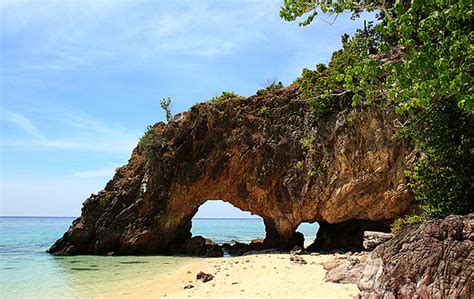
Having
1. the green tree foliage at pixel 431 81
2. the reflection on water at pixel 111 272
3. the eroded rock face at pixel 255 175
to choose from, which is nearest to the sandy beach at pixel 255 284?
the reflection on water at pixel 111 272

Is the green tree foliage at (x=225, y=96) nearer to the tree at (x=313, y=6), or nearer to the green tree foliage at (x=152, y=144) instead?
the green tree foliage at (x=152, y=144)

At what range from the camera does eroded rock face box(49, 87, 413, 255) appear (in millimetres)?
17812

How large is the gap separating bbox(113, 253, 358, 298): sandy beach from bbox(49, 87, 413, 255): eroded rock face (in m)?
4.91

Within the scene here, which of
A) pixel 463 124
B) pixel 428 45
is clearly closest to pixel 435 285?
pixel 428 45

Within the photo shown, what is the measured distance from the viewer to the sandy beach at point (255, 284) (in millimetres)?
9375

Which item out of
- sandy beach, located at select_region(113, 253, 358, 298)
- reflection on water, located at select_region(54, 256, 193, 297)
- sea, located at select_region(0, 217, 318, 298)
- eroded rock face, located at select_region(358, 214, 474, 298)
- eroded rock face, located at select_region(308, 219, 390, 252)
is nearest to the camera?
eroded rock face, located at select_region(358, 214, 474, 298)

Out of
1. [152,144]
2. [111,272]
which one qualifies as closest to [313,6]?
[111,272]

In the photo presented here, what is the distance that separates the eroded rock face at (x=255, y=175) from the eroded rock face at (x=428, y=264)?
10.3m

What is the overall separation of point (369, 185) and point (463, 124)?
26.4ft

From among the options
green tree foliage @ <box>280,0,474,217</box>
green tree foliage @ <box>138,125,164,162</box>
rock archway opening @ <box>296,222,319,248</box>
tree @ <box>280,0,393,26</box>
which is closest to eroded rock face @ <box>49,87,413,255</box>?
green tree foliage @ <box>138,125,164,162</box>

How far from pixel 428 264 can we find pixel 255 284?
18.3 ft

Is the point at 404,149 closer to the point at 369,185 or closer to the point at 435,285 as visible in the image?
the point at 369,185

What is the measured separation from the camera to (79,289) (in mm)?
12523

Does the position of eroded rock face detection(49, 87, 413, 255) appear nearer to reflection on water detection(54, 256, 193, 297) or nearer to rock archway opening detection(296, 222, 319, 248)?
reflection on water detection(54, 256, 193, 297)
